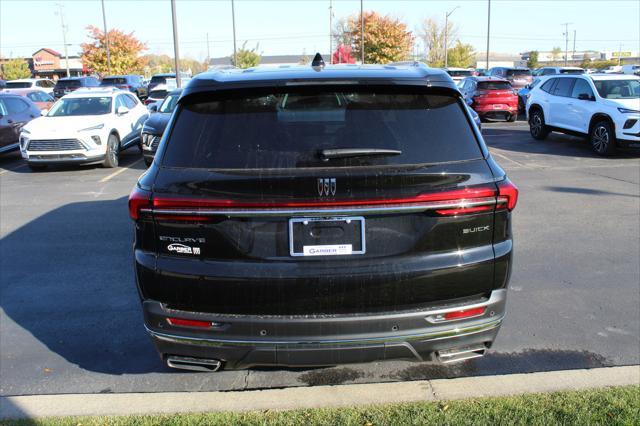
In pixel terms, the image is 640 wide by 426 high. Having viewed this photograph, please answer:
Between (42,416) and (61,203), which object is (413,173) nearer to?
(42,416)

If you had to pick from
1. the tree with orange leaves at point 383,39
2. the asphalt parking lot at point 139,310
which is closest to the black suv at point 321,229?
the asphalt parking lot at point 139,310

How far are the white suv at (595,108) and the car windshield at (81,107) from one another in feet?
37.6

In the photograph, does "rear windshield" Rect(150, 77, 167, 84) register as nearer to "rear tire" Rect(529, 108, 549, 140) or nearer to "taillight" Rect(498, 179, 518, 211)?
"rear tire" Rect(529, 108, 549, 140)

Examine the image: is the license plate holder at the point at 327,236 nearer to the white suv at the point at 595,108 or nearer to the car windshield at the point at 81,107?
the white suv at the point at 595,108

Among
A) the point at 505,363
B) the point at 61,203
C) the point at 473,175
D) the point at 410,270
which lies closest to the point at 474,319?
the point at 410,270

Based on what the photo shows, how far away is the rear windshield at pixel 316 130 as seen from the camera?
9.39 feet

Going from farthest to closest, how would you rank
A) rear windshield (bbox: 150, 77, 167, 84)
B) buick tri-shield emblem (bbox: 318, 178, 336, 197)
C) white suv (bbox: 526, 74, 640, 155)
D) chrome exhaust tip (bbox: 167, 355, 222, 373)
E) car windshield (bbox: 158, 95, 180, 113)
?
rear windshield (bbox: 150, 77, 167, 84)
car windshield (bbox: 158, 95, 180, 113)
white suv (bbox: 526, 74, 640, 155)
chrome exhaust tip (bbox: 167, 355, 222, 373)
buick tri-shield emblem (bbox: 318, 178, 336, 197)

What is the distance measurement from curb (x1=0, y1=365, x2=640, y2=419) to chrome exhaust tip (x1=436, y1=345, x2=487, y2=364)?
48 centimetres

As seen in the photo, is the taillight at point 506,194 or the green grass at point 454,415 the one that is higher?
the taillight at point 506,194

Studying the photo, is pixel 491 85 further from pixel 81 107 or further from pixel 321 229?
pixel 321 229

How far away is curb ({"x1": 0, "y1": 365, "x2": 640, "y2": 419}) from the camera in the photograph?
3.38m

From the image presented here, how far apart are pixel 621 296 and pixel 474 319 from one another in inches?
112

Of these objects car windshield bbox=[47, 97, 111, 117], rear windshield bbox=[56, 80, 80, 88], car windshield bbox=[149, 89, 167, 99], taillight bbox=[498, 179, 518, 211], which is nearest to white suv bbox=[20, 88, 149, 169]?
car windshield bbox=[47, 97, 111, 117]

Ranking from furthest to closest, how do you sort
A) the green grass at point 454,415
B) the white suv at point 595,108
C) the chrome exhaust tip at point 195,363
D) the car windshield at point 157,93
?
the car windshield at point 157,93 < the white suv at point 595,108 < the green grass at point 454,415 < the chrome exhaust tip at point 195,363
